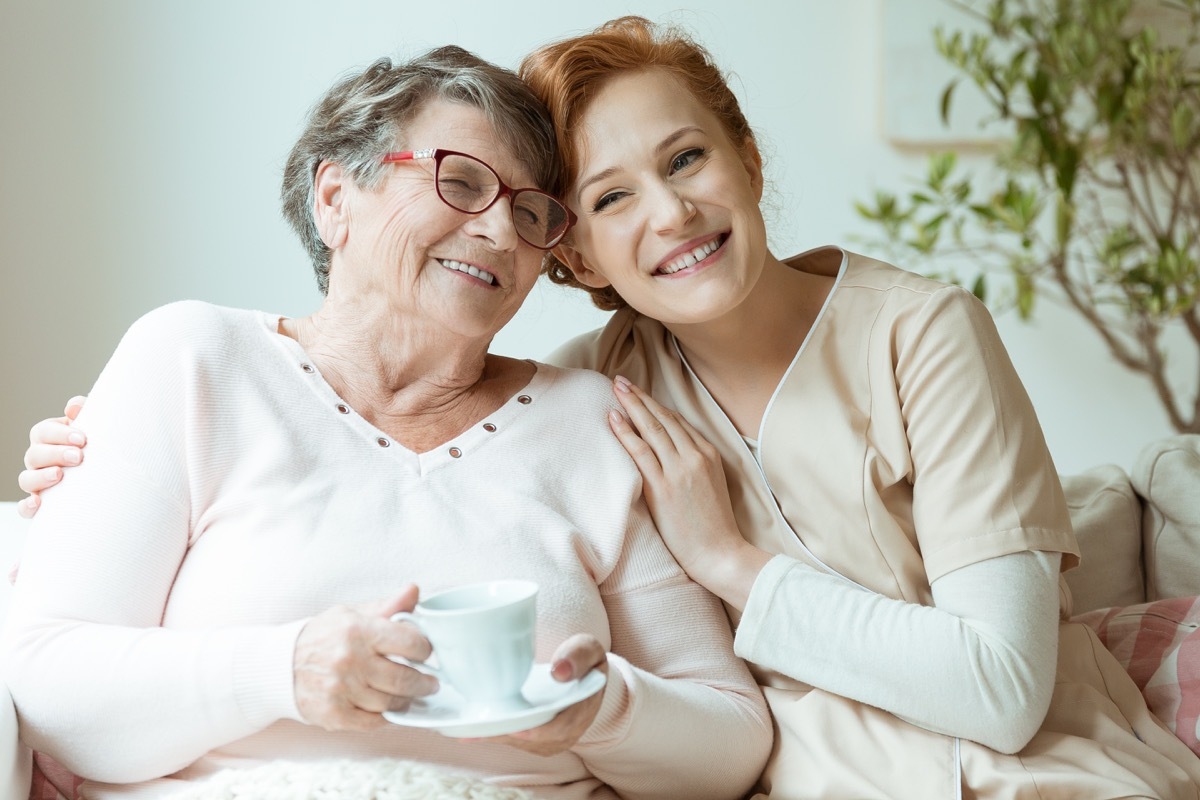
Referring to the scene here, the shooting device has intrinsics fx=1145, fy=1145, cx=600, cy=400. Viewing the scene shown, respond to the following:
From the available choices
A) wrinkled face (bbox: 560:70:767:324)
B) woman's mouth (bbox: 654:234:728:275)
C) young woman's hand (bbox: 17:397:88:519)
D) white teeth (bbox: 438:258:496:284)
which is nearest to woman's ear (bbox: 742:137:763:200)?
wrinkled face (bbox: 560:70:767:324)

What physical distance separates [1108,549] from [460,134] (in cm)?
134

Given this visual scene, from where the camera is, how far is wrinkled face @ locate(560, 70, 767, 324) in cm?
151

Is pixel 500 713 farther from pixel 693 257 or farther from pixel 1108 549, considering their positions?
pixel 1108 549

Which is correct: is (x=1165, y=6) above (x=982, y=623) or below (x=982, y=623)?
above

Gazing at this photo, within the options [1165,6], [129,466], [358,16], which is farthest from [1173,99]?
Answer: [129,466]

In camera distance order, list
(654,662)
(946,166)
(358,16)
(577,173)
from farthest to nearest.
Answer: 1. (946,166)
2. (358,16)
3. (577,173)
4. (654,662)

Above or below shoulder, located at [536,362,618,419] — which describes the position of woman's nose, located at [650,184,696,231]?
above

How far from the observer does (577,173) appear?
158 centimetres

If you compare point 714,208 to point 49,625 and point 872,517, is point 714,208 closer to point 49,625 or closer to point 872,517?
point 872,517

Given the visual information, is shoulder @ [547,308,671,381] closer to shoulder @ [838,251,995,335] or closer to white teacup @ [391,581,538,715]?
shoulder @ [838,251,995,335]

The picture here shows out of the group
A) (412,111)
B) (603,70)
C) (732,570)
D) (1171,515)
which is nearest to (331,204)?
(412,111)

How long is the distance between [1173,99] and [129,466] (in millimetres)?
3119

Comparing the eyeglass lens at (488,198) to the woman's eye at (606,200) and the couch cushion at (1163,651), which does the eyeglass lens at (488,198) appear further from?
the couch cushion at (1163,651)

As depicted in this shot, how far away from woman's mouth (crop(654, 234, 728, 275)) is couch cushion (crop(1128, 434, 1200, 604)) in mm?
1022
